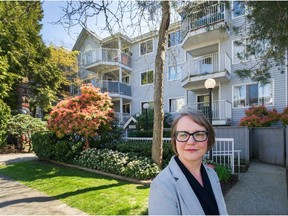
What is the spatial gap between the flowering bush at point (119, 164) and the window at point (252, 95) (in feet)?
31.6

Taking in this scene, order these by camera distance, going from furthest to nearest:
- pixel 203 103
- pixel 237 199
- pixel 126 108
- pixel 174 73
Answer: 1. pixel 126 108
2. pixel 174 73
3. pixel 203 103
4. pixel 237 199

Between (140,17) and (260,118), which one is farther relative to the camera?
(260,118)

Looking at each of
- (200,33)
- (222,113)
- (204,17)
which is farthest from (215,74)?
(204,17)

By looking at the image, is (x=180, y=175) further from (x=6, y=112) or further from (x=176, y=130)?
(x=6, y=112)

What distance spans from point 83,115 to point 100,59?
12.7 meters

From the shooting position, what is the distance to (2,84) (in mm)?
13430

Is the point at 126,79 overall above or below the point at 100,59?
below

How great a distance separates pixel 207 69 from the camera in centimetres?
1492

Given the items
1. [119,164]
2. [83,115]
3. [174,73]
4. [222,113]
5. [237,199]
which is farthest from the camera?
[174,73]

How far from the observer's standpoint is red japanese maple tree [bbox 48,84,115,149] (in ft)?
28.2

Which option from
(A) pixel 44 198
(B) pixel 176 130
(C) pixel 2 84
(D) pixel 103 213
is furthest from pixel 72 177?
(C) pixel 2 84

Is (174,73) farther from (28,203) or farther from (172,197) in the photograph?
(172,197)

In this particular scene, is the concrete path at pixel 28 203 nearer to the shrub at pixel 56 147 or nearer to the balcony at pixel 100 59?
the shrub at pixel 56 147

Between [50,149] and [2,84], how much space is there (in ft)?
22.5
